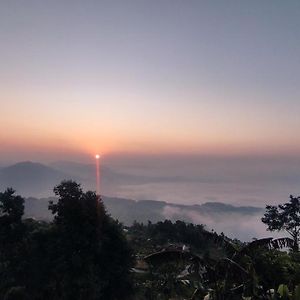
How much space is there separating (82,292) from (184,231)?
220ft

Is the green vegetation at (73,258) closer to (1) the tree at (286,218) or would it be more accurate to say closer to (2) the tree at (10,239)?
(2) the tree at (10,239)

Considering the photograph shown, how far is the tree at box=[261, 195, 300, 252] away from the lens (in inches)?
2756

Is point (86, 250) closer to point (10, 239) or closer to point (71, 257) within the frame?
point (71, 257)

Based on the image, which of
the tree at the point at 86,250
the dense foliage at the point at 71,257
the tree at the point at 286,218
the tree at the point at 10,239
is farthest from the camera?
the tree at the point at 286,218

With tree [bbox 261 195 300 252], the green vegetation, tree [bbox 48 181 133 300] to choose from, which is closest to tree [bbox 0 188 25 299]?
the green vegetation

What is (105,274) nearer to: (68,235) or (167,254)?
(68,235)

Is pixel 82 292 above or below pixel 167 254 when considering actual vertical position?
below

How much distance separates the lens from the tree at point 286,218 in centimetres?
7000

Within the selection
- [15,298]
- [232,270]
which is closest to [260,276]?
[232,270]

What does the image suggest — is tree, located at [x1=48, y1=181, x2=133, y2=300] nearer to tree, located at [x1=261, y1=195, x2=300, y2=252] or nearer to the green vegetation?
the green vegetation

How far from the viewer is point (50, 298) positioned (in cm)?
4309

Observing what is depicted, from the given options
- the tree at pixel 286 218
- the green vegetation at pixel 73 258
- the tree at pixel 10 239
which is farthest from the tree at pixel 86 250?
the tree at pixel 286 218

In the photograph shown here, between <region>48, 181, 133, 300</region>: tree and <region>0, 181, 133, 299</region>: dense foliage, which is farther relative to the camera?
<region>0, 181, 133, 299</region>: dense foliage

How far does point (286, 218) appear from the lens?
233 feet
